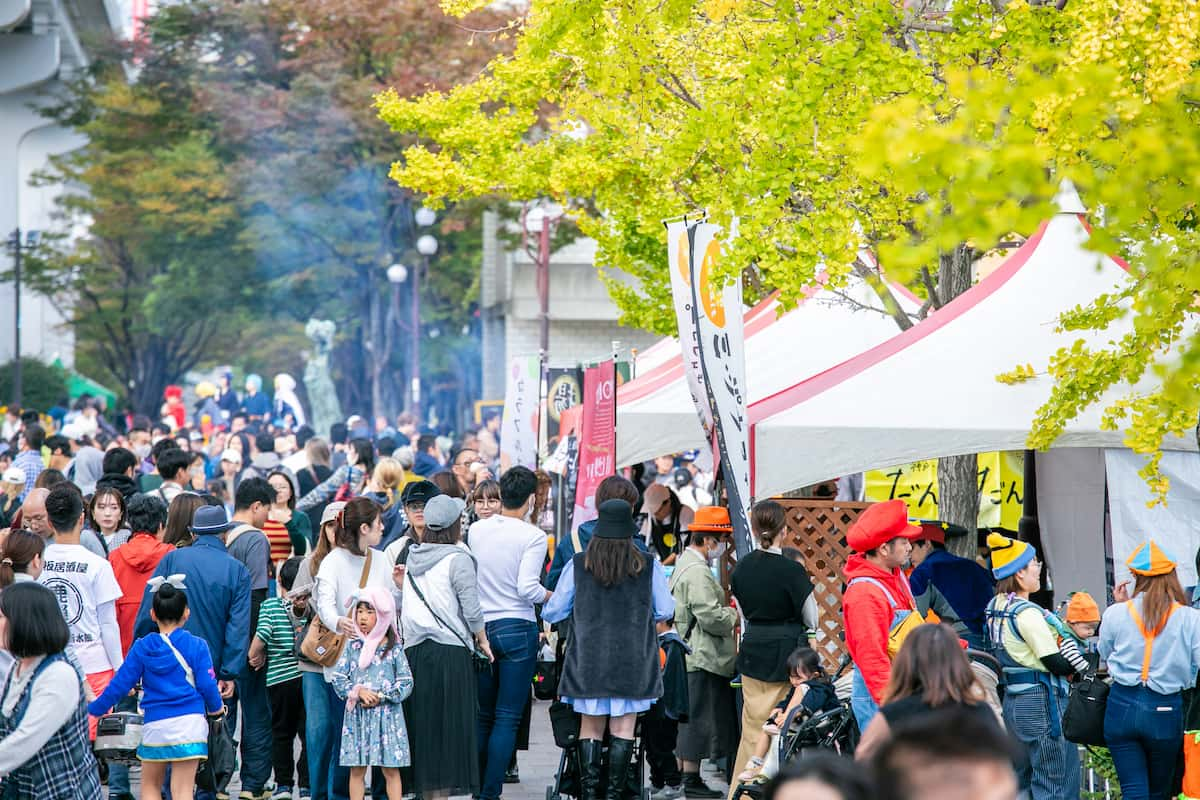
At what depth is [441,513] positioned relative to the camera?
28.5 ft

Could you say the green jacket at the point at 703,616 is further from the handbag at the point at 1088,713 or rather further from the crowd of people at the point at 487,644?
the handbag at the point at 1088,713

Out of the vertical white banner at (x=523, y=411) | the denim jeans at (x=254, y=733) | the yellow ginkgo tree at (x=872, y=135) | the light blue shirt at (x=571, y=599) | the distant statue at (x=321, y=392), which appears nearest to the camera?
the yellow ginkgo tree at (x=872, y=135)

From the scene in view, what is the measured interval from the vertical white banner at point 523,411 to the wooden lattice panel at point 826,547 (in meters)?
6.93

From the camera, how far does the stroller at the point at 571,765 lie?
355 inches

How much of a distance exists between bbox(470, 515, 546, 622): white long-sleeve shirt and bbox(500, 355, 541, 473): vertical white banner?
7.40m

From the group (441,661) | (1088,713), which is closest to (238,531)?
(441,661)

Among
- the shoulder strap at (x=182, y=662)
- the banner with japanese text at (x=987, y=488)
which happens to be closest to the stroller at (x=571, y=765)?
the shoulder strap at (x=182, y=662)

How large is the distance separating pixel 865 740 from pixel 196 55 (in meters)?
34.8

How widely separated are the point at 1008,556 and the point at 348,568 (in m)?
3.45

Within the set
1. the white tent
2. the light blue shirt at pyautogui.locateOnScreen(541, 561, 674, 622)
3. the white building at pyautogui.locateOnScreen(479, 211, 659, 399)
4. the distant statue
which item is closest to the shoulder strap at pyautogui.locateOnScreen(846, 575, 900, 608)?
the light blue shirt at pyautogui.locateOnScreen(541, 561, 674, 622)

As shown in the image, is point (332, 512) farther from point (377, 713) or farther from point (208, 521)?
point (377, 713)

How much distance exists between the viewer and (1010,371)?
373 inches

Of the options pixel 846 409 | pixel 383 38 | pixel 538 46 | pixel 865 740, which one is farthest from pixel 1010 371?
pixel 383 38

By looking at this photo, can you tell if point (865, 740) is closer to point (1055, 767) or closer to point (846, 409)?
point (1055, 767)
